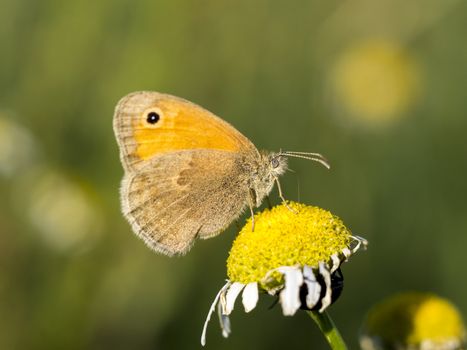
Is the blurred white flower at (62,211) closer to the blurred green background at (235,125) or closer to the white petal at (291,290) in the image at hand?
the blurred green background at (235,125)

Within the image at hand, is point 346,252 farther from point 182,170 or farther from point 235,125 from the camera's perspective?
point 235,125

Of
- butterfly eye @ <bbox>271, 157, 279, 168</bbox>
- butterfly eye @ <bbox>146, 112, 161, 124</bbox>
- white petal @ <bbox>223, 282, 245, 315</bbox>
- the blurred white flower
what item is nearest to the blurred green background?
the blurred white flower

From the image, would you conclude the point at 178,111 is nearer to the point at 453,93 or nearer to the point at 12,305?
the point at 12,305

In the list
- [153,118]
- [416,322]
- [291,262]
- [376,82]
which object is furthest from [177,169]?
[376,82]

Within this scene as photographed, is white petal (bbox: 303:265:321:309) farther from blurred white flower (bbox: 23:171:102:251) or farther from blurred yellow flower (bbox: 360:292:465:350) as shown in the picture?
blurred white flower (bbox: 23:171:102:251)

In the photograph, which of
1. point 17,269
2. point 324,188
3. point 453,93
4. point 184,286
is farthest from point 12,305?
point 453,93

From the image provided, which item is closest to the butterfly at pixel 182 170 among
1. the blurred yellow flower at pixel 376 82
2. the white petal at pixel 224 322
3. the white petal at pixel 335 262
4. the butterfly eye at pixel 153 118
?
the butterfly eye at pixel 153 118
